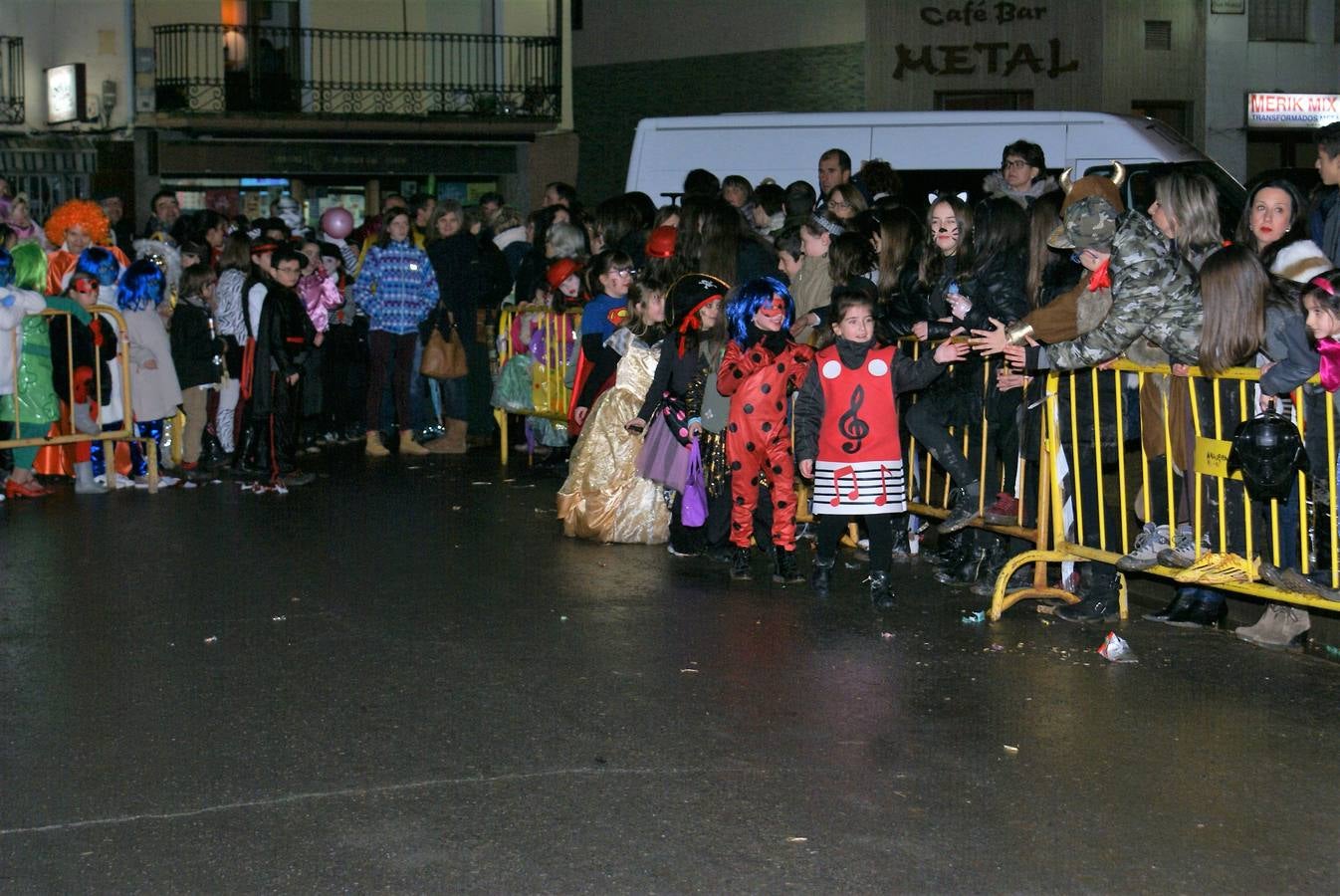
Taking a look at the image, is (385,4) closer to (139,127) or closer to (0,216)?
(139,127)

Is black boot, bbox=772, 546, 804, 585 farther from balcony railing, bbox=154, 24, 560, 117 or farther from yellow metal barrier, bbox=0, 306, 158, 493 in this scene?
balcony railing, bbox=154, 24, 560, 117

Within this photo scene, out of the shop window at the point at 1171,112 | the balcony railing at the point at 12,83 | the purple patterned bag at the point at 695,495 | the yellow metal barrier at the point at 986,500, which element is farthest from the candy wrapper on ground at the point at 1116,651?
the balcony railing at the point at 12,83

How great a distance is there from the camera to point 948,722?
6.44 m

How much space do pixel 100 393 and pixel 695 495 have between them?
4968 millimetres

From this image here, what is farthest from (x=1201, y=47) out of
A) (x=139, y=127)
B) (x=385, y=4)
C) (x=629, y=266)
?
(x=629, y=266)

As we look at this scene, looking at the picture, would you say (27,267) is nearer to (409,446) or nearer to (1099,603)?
(409,446)

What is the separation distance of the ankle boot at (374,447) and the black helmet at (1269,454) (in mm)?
8752

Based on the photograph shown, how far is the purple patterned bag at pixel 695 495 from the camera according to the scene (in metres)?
9.59

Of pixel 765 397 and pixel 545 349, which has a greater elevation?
pixel 545 349

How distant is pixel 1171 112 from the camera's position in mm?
30203

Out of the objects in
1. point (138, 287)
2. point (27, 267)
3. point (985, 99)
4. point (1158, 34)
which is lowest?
point (138, 287)

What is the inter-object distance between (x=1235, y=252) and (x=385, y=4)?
26.9 metres

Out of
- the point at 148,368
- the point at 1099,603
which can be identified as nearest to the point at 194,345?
the point at 148,368

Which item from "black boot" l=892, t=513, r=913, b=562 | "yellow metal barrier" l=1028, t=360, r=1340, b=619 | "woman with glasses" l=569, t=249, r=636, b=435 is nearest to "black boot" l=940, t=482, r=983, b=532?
"yellow metal barrier" l=1028, t=360, r=1340, b=619
